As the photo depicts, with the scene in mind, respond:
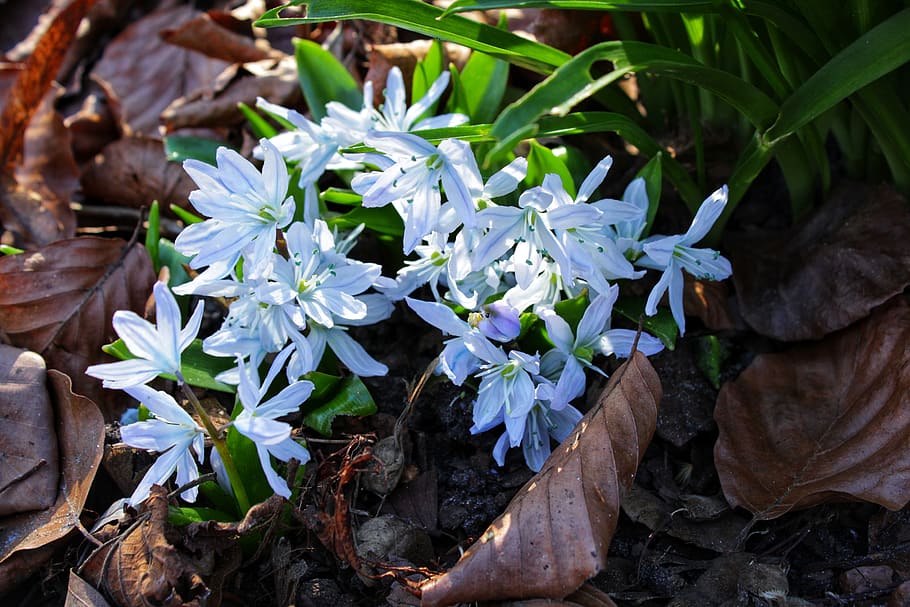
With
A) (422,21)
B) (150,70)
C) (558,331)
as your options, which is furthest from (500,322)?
(150,70)

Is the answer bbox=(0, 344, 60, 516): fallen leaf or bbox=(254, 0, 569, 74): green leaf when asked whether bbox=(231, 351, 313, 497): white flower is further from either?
bbox=(254, 0, 569, 74): green leaf

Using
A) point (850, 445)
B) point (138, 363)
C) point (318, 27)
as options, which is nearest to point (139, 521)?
point (138, 363)

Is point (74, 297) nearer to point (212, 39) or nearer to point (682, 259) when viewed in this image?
point (212, 39)

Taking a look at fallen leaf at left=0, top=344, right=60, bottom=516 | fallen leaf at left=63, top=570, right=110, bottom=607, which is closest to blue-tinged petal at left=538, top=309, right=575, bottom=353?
fallen leaf at left=63, top=570, right=110, bottom=607

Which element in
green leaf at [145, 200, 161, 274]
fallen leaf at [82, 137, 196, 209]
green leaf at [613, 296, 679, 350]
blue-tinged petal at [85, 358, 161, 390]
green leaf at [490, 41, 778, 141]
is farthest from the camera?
fallen leaf at [82, 137, 196, 209]

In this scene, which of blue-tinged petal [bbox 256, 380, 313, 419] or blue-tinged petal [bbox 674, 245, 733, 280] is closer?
blue-tinged petal [bbox 256, 380, 313, 419]
